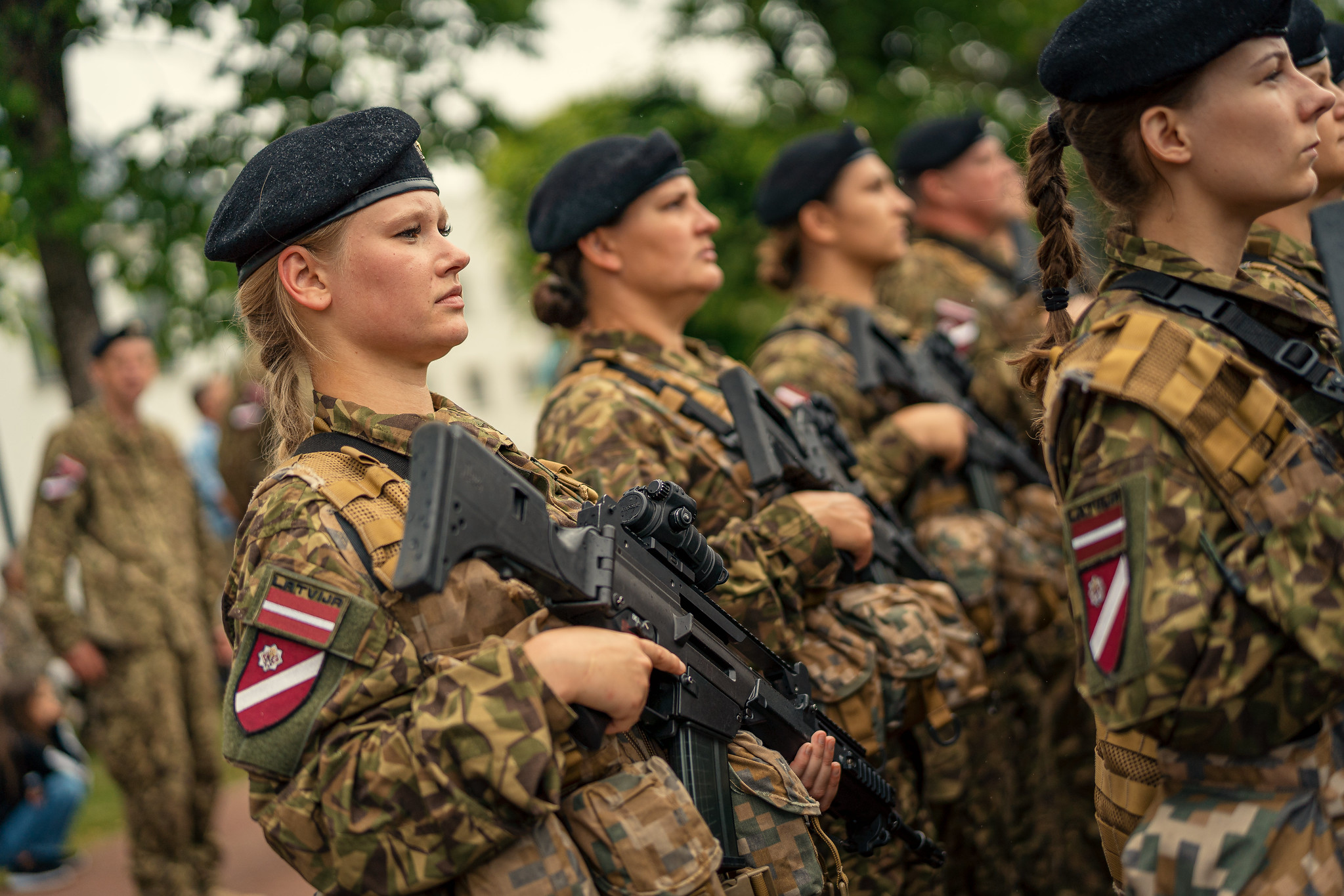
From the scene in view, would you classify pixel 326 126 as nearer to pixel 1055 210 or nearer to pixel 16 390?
pixel 1055 210

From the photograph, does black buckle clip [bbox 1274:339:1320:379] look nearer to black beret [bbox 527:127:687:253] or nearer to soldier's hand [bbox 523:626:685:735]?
soldier's hand [bbox 523:626:685:735]

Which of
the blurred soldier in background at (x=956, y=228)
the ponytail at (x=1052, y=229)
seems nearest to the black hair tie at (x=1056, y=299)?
the ponytail at (x=1052, y=229)

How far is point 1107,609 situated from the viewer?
1976 mm

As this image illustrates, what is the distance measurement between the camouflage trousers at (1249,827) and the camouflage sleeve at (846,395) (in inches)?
98.2

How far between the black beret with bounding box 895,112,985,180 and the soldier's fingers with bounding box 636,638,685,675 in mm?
5005

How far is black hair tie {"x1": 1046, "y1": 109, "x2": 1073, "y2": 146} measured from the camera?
2.52 meters

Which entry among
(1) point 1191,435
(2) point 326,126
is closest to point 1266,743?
(1) point 1191,435

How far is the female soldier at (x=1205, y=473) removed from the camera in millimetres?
1917

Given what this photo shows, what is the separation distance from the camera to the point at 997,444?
200 inches

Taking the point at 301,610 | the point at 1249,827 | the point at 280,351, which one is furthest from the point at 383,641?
the point at 1249,827

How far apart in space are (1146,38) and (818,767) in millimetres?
1711

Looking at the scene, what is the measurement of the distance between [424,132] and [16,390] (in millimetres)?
20025

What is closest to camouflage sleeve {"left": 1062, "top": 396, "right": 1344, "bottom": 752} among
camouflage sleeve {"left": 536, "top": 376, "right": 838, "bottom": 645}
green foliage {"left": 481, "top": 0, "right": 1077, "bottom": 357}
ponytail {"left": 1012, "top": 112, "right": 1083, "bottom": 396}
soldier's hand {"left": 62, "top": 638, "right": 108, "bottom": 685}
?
ponytail {"left": 1012, "top": 112, "right": 1083, "bottom": 396}

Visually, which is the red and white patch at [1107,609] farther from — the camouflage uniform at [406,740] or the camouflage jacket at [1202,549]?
the camouflage uniform at [406,740]
